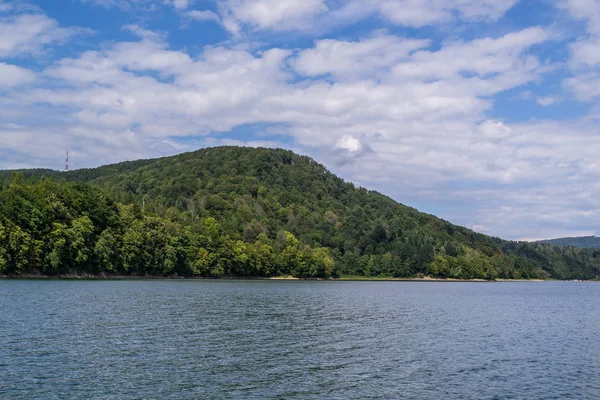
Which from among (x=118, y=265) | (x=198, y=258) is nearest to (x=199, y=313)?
(x=118, y=265)

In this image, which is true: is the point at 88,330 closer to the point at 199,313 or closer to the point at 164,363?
the point at 164,363

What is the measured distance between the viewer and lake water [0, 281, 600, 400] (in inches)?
1133

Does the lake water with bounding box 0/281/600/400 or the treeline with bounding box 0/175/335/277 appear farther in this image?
the treeline with bounding box 0/175/335/277

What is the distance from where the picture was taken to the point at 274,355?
38.2m

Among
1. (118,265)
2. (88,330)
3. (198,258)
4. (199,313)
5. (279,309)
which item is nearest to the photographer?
(88,330)

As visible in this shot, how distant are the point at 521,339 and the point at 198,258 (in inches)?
5618

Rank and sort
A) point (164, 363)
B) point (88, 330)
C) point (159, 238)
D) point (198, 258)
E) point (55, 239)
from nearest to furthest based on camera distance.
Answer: point (164, 363), point (88, 330), point (55, 239), point (159, 238), point (198, 258)

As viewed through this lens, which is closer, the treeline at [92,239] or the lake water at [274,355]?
the lake water at [274,355]

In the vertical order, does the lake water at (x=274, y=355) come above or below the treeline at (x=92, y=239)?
below

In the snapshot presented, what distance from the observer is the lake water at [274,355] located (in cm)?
2878

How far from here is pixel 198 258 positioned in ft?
596

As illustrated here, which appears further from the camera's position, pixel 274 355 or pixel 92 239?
pixel 92 239

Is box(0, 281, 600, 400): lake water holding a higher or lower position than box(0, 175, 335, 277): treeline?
lower

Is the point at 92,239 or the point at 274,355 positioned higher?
the point at 92,239
